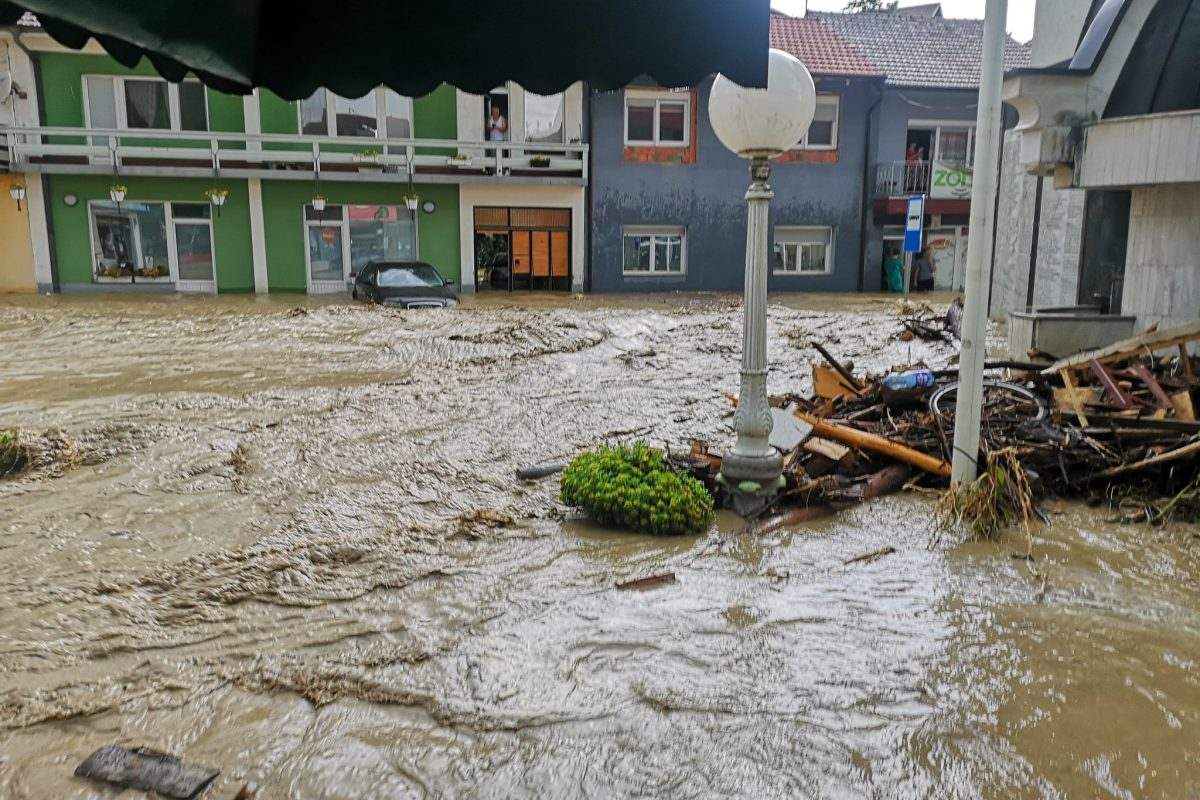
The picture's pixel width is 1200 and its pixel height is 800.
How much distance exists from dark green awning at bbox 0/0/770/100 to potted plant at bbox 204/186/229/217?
80.2 feet

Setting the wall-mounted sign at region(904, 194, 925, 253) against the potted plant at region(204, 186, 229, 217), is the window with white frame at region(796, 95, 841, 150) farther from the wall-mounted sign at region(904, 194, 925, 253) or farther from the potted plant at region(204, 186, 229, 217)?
the potted plant at region(204, 186, 229, 217)

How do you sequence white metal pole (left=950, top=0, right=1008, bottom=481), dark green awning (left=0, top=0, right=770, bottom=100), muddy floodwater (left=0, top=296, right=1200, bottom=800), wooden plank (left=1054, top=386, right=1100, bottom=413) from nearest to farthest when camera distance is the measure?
dark green awning (left=0, top=0, right=770, bottom=100), muddy floodwater (left=0, top=296, right=1200, bottom=800), white metal pole (left=950, top=0, right=1008, bottom=481), wooden plank (left=1054, top=386, right=1100, bottom=413)

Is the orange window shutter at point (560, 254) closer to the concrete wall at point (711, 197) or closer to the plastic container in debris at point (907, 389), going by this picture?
the concrete wall at point (711, 197)

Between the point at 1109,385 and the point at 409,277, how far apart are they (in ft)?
54.9

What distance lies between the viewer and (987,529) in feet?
23.6

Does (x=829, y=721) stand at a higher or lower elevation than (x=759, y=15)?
lower

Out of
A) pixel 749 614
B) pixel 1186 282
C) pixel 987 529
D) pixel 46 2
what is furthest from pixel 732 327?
pixel 46 2

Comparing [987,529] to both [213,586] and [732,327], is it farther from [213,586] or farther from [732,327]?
[732,327]

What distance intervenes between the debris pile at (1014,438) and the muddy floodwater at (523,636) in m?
0.37

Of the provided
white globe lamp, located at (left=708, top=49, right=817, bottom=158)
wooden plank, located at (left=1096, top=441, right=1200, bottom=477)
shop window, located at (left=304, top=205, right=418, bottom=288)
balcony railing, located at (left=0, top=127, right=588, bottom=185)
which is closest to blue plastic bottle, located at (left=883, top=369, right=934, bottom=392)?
wooden plank, located at (left=1096, top=441, right=1200, bottom=477)

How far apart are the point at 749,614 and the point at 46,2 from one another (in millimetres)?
4819

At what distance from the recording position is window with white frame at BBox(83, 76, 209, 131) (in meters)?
26.3

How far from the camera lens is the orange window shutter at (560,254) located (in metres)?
28.8

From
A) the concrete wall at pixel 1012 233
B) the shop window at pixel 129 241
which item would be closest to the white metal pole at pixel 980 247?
the concrete wall at pixel 1012 233
